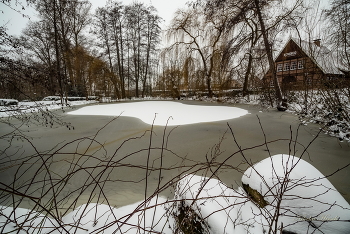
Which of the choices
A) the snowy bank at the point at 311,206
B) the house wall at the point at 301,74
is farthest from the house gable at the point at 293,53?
the snowy bank at the point at 311,206

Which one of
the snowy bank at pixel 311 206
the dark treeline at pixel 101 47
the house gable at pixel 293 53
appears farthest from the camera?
the dark treeline at pixel 101 47

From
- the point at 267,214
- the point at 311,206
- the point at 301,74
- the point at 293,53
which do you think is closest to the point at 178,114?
the point at 301,74

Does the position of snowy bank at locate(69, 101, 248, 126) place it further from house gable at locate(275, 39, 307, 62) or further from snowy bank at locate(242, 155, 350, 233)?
snowy bank at locate(242, 155, 350, 233)

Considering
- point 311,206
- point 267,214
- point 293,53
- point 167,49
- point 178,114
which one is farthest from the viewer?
point 167,49

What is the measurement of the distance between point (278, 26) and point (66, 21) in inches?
665

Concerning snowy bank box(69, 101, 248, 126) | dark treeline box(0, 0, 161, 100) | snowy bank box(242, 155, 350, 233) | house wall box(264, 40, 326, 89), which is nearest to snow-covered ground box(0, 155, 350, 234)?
snowy bank box(242, 155, 350, 233)

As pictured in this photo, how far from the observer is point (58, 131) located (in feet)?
17.7

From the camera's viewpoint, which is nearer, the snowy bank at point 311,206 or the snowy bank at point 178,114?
the snowy bank at point 311,206

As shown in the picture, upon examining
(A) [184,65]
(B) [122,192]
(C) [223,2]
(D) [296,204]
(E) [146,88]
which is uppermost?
(C) [223,2]

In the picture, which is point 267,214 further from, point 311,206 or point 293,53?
point 293,53

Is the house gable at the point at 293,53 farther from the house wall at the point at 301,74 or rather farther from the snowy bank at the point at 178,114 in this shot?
the snowy bank at the point at 178,114

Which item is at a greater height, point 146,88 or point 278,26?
point 278,26

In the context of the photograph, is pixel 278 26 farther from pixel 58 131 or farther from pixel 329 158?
pixel 58 131

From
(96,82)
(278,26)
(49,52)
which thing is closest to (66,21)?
(49,52)
